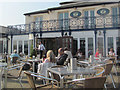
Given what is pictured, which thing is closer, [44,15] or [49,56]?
[49,56]

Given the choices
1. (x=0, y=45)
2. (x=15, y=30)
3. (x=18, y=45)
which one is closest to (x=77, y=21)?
(x=15, y=30)

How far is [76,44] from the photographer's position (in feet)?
46.9

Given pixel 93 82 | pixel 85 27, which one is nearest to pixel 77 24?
pixel 85 27

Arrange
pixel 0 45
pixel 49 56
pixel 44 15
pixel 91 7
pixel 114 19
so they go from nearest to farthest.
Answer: pixel 49 56, pixel 114 19, pixel 91 7, pixel 44 15, pixel 0 45

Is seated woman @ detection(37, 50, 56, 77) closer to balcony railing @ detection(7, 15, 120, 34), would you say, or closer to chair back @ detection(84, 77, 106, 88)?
chair back @ detection(84, 77, 106, 88)

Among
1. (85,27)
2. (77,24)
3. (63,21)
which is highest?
(63,21)

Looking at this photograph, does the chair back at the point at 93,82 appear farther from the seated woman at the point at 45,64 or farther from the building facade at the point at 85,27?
the building facade at the point at 85,27

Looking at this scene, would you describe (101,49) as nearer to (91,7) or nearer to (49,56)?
(91,7)

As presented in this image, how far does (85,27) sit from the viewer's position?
12688 mm

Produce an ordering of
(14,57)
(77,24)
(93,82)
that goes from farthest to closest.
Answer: (77,24) → (14,57) → (93,82)

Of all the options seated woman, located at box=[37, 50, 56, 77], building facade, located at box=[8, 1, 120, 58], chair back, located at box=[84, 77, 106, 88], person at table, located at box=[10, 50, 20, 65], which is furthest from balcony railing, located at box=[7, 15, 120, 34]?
chair back, located at box=[84, 77, 106, 88]

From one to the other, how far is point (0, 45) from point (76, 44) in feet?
38.3

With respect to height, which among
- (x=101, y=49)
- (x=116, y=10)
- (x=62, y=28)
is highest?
(x=116, y=10)

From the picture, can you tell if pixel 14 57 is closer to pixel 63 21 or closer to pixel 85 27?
pixel 85 27
